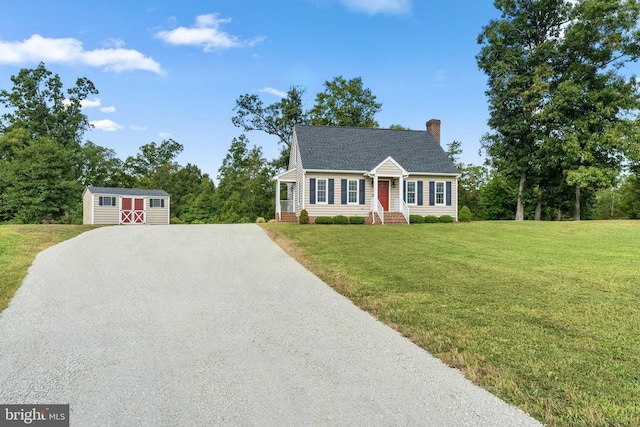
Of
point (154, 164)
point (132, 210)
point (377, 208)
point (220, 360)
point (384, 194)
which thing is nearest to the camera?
point (220, 360)

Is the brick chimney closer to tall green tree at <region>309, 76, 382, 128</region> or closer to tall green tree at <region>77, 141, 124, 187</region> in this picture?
tall green tree at <region>309, 76, 382, 128</region>

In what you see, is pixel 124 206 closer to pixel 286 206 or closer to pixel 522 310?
pixel 286 206

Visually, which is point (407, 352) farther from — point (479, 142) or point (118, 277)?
point (479, 142)

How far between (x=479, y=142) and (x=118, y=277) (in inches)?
1174

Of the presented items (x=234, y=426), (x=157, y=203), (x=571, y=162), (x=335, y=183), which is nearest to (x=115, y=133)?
(x=157, y=203)

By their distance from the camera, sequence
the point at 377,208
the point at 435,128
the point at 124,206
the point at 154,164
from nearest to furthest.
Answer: the point at 377,208 → the point at 435,128 → the point at 124,206 → the point at 154,164

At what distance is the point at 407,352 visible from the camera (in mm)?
4090

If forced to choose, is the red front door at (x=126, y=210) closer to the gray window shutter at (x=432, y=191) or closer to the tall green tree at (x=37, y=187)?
the tall green tree at (x=37, y=187)

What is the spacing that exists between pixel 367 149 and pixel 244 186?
54.3 feet

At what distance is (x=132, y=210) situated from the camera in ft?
91.4

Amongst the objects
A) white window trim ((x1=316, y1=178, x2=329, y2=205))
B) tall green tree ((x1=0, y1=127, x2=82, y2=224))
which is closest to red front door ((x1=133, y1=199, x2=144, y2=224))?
tall green tree ((x1=0, y1=127, x2=82, y2=224))

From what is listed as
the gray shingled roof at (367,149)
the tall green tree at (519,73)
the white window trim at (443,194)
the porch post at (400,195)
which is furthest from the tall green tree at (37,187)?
the tall green tree at (519,73)

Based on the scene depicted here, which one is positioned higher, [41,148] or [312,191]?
[41,148]

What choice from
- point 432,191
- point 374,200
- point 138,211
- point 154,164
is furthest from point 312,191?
point 154,164
